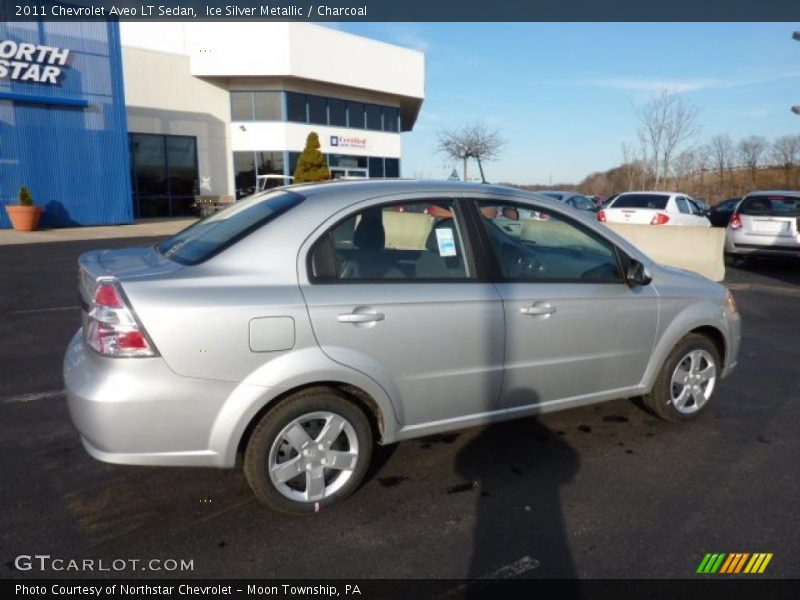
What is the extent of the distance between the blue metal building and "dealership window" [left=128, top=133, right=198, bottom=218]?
4898 millimetres

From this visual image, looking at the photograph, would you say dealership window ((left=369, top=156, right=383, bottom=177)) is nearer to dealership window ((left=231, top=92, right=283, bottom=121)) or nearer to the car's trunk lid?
dealership window ((left=231, top=92, right=283, bottom=121))

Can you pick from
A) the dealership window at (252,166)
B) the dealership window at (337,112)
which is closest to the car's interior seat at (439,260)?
the dealership window at (252,166)

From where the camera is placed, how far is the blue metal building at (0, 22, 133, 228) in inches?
782

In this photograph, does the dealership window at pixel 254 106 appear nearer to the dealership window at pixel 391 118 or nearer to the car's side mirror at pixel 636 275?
the dealership window at pixel 391 118

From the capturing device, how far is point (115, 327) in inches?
109

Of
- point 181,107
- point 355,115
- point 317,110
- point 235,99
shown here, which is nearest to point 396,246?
point 181,107

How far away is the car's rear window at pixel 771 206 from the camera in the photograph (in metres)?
12.6

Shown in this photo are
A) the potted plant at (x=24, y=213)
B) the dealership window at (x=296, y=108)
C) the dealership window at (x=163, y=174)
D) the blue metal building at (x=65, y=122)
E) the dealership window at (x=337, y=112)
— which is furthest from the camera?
the dealership window at (x=337, y=112)

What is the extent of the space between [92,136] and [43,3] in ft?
14.2

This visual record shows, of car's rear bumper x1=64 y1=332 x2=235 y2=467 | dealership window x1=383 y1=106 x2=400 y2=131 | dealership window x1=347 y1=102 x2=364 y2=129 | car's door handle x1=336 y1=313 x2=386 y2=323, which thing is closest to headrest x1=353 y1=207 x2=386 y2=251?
car's door handle x1=336 y1=313 x2=386 y2=323

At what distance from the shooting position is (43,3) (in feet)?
65.7

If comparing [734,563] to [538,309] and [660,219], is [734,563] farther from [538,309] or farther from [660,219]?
[660,219]

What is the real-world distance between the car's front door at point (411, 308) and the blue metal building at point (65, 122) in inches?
835
